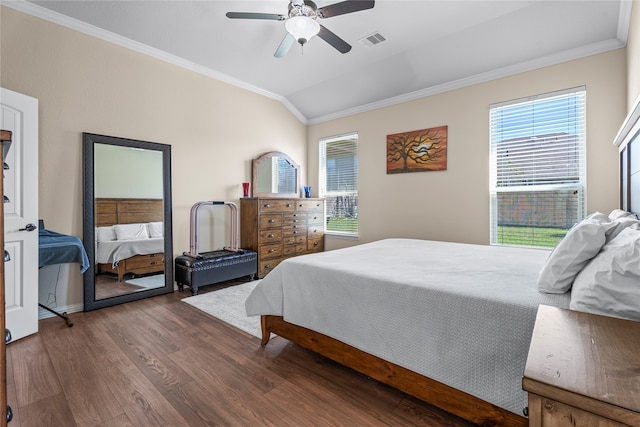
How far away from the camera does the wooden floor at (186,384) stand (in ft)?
5.09

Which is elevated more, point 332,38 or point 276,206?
point 332,38

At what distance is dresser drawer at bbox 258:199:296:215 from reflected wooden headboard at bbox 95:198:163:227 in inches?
51.4

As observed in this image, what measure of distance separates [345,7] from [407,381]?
2.56m

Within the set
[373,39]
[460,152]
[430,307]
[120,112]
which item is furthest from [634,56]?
[120,112]

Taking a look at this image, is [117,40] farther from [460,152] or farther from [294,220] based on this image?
[460,152]

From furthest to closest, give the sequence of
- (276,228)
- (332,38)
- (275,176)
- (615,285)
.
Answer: (275,176) → (276,228) → (332,38) → (615,285)

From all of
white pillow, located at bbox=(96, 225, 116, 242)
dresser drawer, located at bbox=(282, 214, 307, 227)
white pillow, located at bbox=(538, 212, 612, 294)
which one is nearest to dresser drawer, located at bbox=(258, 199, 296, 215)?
dresser drawer, located at bbox=(282, 214, 307, 227)

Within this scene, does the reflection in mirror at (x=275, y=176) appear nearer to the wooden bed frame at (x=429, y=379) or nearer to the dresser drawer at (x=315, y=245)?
the dresser drawer at (x=315, y=245)

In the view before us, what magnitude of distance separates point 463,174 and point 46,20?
474cm

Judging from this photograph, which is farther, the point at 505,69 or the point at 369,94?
the point at 369,94

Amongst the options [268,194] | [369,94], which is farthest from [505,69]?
[268,194]

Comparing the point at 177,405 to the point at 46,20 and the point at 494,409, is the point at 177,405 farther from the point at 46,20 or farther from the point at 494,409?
the point at 46,20

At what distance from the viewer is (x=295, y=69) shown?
4141mm

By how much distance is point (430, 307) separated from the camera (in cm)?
151
